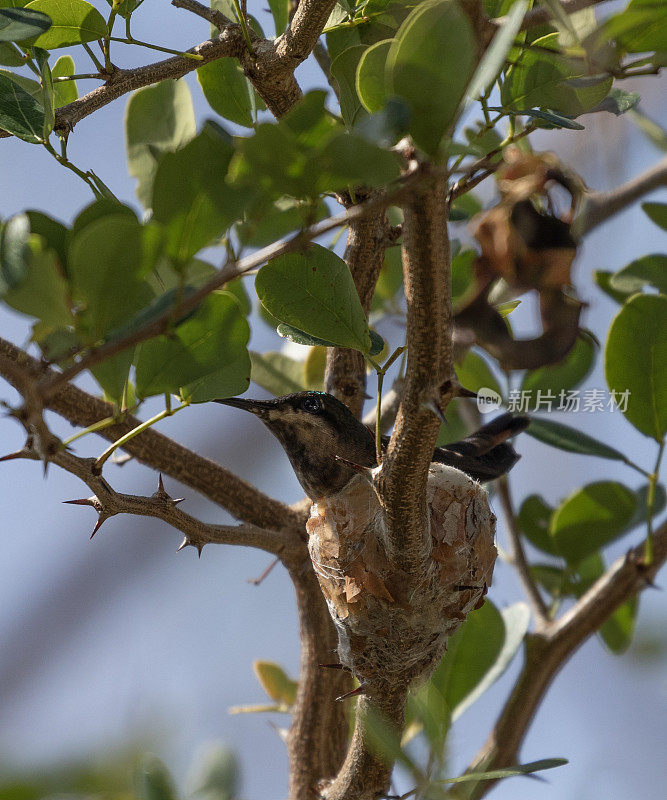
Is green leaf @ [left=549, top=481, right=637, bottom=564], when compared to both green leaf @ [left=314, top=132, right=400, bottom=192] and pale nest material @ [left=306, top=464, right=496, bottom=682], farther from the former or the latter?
green leaf @ [left=314, top=132, right=400, bottom=192]

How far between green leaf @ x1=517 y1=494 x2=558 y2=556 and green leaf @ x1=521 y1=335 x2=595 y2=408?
32cm

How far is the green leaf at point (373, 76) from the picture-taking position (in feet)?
2.78

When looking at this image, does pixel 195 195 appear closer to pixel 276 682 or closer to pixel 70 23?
pixel 70 23

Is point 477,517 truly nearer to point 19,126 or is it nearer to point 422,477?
point 422,477

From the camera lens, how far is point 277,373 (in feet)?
6.51


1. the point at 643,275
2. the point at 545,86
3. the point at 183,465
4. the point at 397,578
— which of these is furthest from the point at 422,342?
the point at 643,275

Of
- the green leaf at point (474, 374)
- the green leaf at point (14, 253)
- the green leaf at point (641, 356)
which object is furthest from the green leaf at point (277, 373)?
the green leaf at point (14, 253)

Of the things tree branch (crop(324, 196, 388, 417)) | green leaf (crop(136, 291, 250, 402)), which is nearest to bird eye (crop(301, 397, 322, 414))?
tree branch (crop(324, 196, 388, 417))

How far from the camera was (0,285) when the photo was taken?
0.70 m

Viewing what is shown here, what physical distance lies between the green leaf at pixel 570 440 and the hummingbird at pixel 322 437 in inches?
1.5

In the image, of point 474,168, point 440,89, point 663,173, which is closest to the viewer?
point 440,89

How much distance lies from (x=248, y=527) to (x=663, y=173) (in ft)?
5.22

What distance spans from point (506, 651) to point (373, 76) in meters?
1.34

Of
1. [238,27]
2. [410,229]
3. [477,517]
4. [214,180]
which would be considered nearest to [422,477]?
[410,229]
